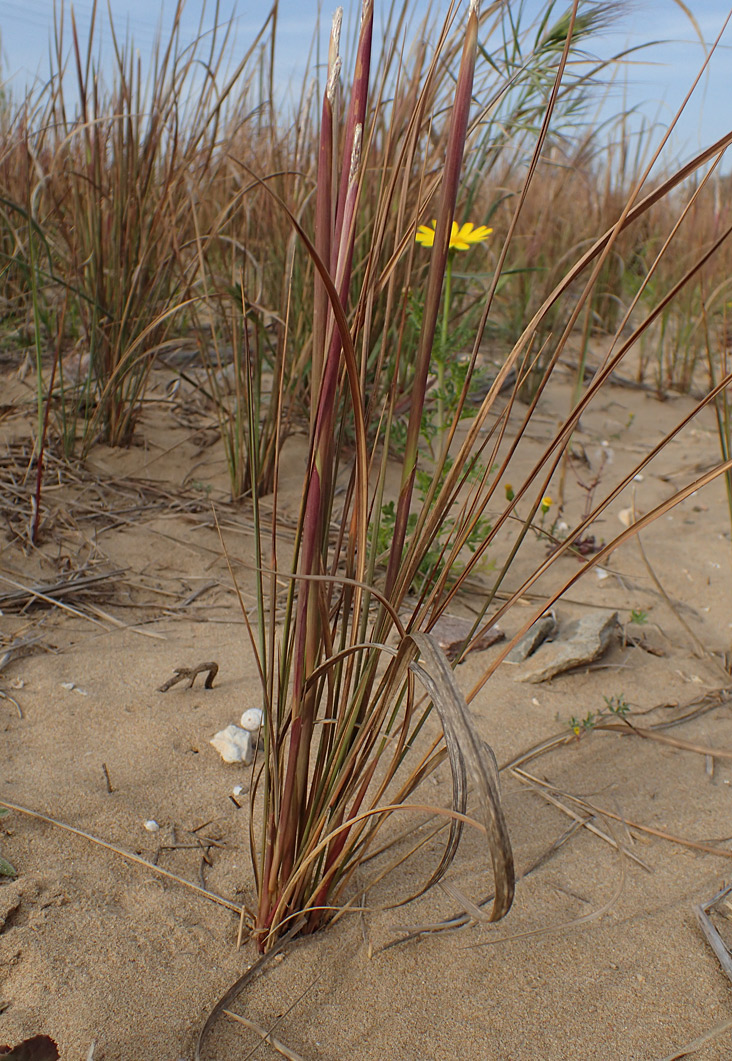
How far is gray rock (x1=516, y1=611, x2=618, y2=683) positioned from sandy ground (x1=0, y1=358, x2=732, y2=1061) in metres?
0.03

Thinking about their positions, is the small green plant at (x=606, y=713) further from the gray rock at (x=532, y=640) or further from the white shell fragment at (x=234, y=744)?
the white shell fragment at (x=234, y=744)

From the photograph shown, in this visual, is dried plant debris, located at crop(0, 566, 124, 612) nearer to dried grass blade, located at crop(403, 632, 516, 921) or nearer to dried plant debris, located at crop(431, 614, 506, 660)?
dried plant debris, located at crop(431, 614, 506, 660)

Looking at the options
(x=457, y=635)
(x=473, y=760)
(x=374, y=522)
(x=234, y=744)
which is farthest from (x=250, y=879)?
(x=457, y=635)

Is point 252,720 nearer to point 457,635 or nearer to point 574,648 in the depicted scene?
point 457,635

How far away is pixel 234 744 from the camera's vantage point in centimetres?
135

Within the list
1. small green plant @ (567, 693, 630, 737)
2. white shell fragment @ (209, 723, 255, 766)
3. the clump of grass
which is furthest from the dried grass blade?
small green plant @ (567, 693, 630, 737)

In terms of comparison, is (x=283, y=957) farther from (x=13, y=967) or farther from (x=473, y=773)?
(x=473, y=773)

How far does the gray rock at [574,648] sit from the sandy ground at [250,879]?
0.11 ft

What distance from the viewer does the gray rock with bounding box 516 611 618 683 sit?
5.53ft

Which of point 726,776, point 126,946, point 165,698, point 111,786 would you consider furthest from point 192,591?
point 726,776

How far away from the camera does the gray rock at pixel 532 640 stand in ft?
5.83

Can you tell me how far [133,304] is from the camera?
91.3 inches

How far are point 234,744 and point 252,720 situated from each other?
78 mm

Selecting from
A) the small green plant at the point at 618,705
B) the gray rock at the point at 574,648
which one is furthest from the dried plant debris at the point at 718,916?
the gray rock at the point at 574,648
